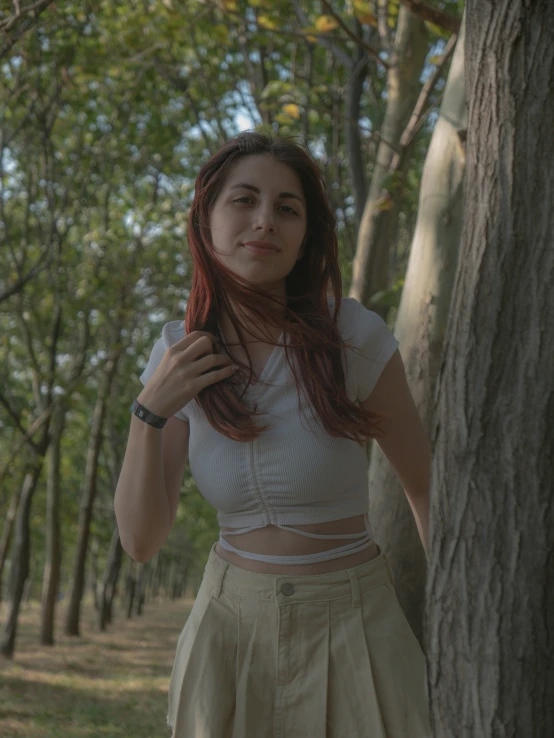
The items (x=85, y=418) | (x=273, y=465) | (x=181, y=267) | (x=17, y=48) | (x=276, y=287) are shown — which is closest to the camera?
(x=273, y=465)

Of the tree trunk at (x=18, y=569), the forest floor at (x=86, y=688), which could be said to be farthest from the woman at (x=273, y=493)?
the tree trunk at (x=18, y=569)

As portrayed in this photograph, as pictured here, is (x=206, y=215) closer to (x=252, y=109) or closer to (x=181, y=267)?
(x=252, y=109)

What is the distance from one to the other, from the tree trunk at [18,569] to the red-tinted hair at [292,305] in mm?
8029

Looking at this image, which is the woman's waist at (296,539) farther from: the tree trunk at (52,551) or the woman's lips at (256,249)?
the tree trunk at (52,551)

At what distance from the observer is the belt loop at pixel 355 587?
1.84m

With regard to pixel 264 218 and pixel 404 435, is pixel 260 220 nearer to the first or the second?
pixel 264 218

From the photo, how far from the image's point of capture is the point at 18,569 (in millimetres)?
9695

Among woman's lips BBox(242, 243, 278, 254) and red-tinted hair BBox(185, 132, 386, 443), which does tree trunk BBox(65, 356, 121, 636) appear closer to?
red-tinted hair BBox(185, 132, 386, 443)

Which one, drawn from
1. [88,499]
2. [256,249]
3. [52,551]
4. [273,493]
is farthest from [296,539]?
[88,499]

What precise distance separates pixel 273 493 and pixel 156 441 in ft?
0.94

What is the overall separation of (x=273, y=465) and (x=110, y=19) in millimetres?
7953

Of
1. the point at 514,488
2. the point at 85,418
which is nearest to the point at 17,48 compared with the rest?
the point at 514,488

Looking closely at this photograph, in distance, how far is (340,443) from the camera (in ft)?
6.17

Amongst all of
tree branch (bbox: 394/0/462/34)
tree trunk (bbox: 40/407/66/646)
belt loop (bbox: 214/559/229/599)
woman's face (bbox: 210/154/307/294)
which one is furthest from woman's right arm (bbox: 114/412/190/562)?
tree trunk (bbox: 40/407/66/646)
